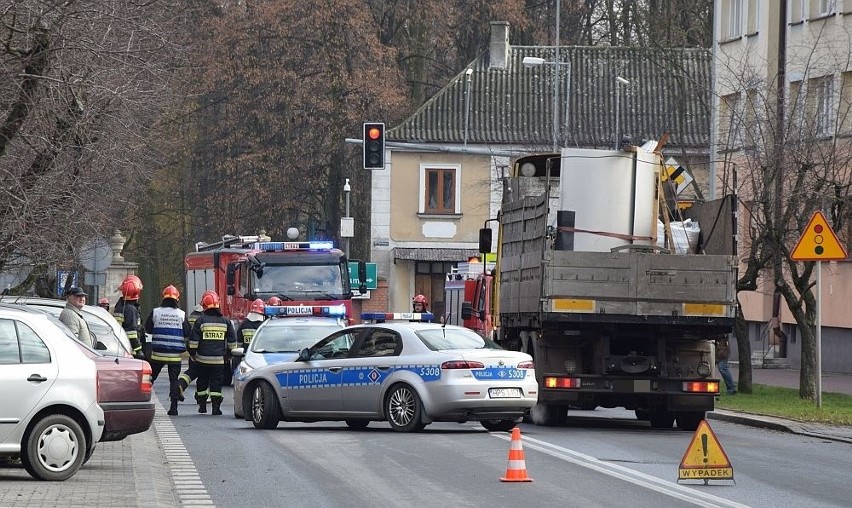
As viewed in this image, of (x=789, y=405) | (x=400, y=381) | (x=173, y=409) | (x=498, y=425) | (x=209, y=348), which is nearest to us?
(x=400, y=381)

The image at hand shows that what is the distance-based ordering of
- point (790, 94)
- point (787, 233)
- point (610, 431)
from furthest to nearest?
point (790, 94) < point (787, 233) < point (610, 431)

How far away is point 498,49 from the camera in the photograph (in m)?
57.1

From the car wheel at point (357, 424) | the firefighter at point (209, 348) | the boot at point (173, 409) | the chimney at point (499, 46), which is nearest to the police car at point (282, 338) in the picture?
the firefighter at point (209, 348)

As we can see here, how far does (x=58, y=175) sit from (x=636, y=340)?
7898 millimetres

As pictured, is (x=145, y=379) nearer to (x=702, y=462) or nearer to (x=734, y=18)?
(x=702, y=462)

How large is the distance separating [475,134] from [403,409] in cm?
3680

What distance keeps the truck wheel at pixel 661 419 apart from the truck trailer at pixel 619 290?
0.02 meters

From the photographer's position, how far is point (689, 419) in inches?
894

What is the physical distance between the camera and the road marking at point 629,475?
13.3 m

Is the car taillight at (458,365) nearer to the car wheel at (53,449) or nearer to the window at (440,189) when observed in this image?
the car wheel at (53,449)

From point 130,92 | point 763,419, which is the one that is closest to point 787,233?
point 763,419

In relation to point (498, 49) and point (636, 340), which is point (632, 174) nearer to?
point (636, 340)

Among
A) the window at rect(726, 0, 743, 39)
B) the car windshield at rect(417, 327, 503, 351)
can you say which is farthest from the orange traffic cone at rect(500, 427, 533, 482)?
the window at rect(726, 0, 743, 39)

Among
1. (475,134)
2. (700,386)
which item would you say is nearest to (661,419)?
(700,386)
